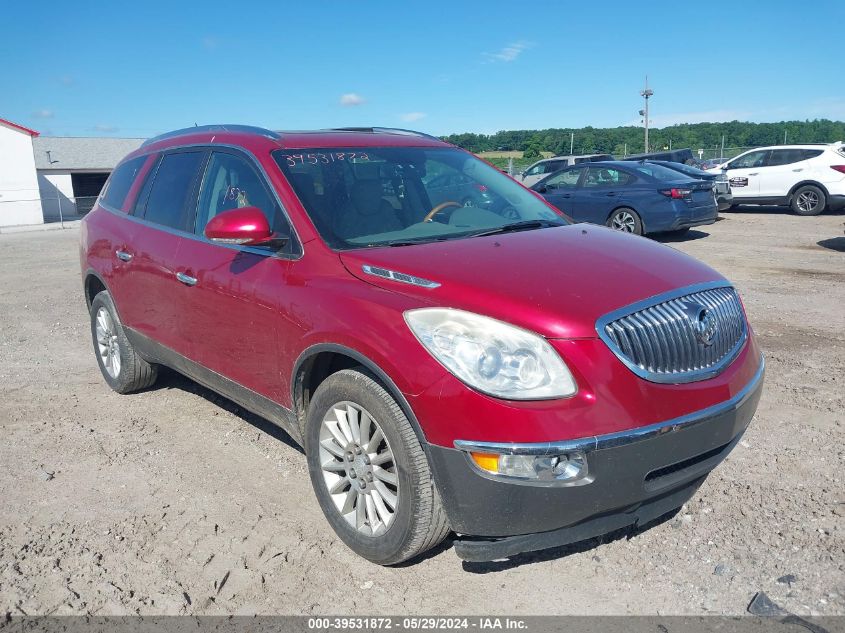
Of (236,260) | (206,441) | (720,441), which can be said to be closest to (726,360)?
(720,441)

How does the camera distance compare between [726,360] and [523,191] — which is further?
[523,191]

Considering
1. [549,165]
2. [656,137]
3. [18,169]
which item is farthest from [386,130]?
[656,137]

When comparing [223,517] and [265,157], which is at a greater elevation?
[265,157]

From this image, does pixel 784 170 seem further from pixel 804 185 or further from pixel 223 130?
pixel 223 130

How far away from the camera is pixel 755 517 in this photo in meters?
3.60

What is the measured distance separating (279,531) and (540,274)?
1.80 metres

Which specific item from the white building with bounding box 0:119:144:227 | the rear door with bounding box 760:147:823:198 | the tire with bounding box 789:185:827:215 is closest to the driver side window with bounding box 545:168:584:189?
the rear door with bounding box 760:147:823:198

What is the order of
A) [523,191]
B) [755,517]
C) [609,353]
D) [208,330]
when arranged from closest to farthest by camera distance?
1. [609,353]
2. [755,517]
3. [208,330]
4. [523,191]

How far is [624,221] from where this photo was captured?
13883 mm

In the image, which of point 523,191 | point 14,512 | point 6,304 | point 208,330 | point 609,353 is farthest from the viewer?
point 6,304

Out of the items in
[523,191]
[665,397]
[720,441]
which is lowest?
[720,441]

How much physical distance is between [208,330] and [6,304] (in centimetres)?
737

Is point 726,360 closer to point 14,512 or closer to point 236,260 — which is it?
point 236,260

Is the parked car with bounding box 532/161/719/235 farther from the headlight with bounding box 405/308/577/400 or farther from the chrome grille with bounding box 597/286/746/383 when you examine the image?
the headlight with bounding box 405/308/577/400
